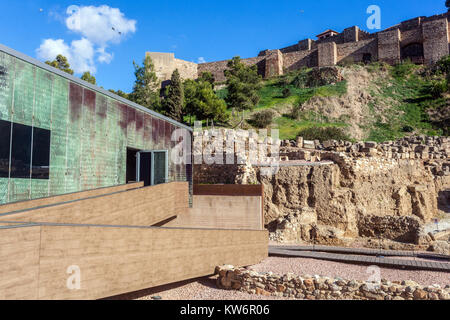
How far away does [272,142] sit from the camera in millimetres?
19859

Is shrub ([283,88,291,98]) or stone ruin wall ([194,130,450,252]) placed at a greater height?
shrub ([283,88,291,98])

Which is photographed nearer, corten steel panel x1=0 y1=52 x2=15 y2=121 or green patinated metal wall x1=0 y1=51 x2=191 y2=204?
corten steel panel x1=0 y1=52 x2=15 y2=121

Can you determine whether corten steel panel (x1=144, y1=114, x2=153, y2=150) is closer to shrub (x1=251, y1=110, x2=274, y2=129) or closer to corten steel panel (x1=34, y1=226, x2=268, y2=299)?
corten steel panel (x1=34, y1=226, x2=268, y2=299)

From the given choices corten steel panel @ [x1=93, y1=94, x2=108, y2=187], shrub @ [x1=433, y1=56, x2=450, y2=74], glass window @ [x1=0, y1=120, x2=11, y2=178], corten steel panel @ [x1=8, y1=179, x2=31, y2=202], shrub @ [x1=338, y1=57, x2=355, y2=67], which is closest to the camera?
glass window @ [x1=0, y1=120, x2=11, y2=178]

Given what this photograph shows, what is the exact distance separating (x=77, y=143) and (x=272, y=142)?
13010mm

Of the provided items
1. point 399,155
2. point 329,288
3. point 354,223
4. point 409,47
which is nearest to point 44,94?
point 329,288

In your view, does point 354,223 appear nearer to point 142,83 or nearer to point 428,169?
point 428,169

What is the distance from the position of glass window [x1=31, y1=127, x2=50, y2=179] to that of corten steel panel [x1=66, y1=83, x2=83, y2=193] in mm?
645

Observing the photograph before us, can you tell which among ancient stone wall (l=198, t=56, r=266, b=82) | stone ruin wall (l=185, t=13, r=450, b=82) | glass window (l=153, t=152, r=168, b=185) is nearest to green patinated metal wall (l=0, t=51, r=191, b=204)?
glass window (l=153, t=152, r=168, b=185)

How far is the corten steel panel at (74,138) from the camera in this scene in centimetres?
851

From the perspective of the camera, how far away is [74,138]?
868 cm

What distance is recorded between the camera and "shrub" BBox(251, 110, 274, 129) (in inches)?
1205

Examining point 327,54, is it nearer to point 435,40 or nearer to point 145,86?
point 435,40

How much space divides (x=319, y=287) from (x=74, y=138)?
7.08 meters
